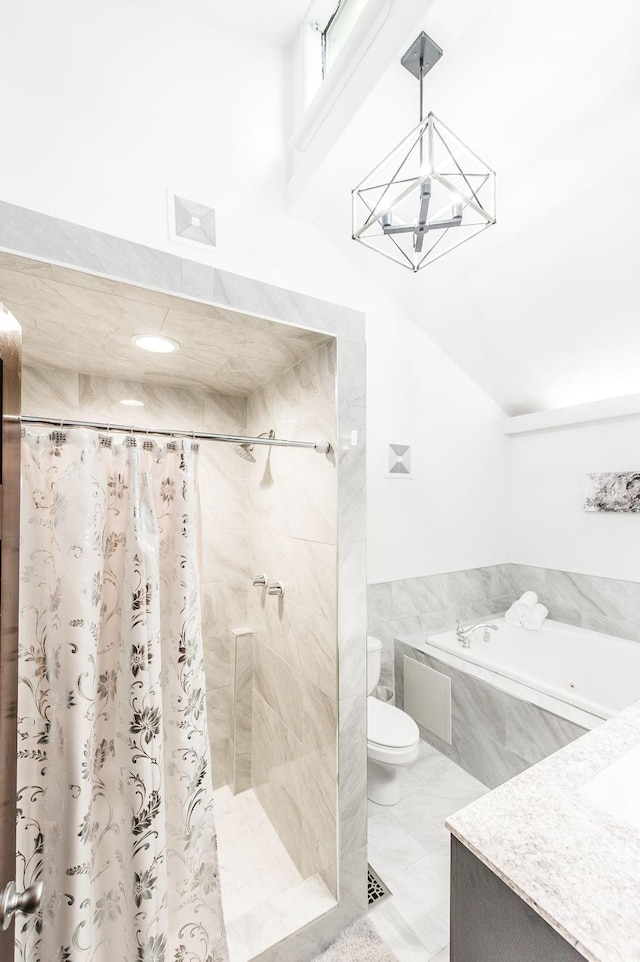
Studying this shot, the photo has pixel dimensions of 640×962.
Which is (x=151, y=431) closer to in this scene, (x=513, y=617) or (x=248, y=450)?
(x=248, y=450)

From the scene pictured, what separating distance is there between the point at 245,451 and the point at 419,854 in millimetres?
1969

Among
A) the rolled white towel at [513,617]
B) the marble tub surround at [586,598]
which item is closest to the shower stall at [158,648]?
the rolled white towel at [513,617]

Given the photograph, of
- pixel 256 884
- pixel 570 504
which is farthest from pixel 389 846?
pixel 570 504

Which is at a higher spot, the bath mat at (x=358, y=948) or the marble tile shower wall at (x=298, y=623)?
the marble tile shower wall at (x=298, y=623)

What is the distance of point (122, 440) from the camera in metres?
1.13

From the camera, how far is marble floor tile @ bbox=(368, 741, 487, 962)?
1.40 meters

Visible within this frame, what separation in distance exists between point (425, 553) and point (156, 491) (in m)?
1.93

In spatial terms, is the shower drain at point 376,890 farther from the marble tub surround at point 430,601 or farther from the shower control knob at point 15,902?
the shower control knob at point 15,902

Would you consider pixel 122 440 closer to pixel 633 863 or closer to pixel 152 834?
pixel 152 834

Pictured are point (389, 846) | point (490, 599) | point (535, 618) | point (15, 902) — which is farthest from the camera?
point (490, 599)

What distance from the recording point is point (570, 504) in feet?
9.14

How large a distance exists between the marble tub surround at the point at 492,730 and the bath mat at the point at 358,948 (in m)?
0.95

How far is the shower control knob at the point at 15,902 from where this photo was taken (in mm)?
590

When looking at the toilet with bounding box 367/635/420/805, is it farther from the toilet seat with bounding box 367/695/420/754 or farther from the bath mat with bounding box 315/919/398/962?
the bath mat with bounding box 315/919/398/962
